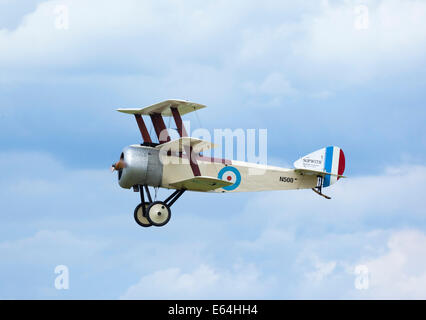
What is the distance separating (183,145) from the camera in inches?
904

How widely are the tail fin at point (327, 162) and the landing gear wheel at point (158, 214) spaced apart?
4.30 metres

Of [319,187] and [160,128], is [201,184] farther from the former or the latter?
[319,187]

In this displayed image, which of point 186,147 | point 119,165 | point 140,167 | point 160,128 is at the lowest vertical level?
point 140,167

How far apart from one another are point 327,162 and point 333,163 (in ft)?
0.63

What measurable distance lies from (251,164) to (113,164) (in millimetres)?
3776

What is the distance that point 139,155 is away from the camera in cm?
2289

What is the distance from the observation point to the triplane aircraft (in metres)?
22.9

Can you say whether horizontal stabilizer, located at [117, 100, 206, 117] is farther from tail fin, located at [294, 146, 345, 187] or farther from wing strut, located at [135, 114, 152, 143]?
tail fin, located at [294, 146, 345, 187]

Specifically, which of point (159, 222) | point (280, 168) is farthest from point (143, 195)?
point (280, 168)

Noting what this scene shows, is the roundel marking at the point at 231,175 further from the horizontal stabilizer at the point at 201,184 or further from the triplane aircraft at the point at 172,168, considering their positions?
the horizontal stabilizer at the point at 201,184

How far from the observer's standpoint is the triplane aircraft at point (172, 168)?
2288cm

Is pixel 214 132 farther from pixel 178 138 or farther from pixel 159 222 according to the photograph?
pixel 159 222

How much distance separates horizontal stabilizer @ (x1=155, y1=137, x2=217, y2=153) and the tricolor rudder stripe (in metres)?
4.01

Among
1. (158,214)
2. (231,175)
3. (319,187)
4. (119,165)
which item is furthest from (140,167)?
(319,187)
